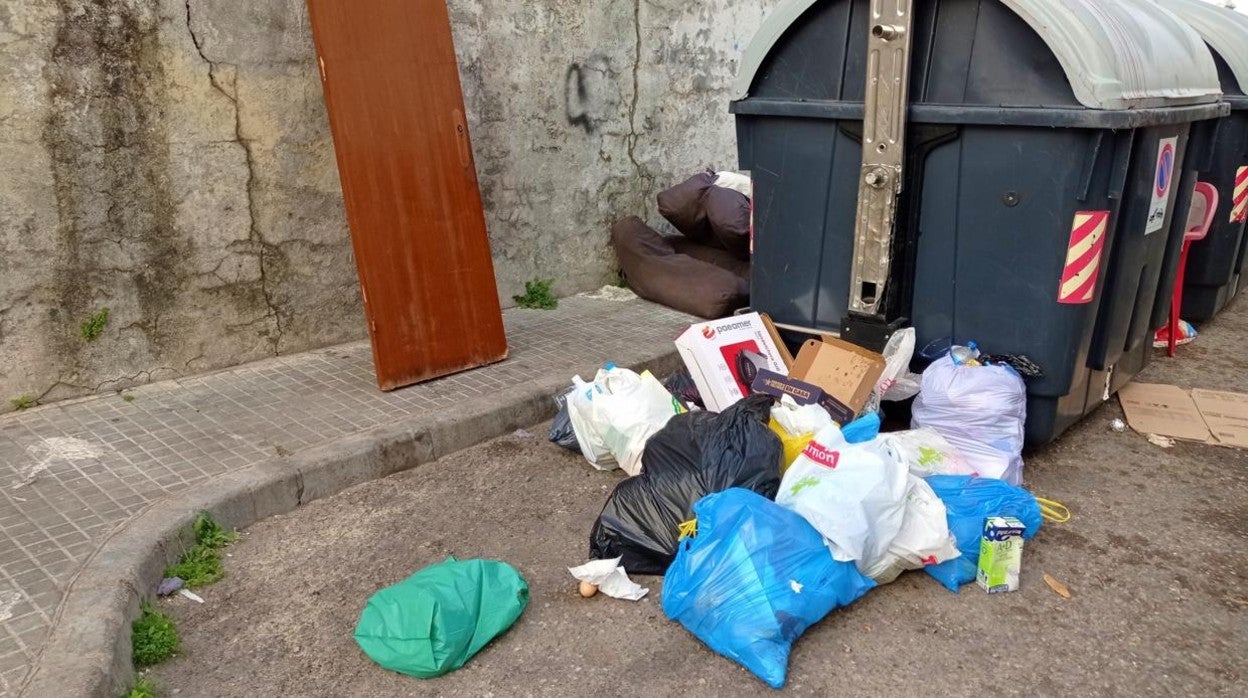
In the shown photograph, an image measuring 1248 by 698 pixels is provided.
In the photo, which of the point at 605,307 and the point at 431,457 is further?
the point at 605,307

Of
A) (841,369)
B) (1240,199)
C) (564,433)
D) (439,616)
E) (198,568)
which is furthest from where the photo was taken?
(1240,199)

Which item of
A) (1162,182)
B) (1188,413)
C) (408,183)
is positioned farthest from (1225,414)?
(408,183)

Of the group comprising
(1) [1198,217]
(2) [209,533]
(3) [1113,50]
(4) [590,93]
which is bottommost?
(2) [209,533]

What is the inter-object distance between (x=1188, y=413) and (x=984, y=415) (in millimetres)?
1686

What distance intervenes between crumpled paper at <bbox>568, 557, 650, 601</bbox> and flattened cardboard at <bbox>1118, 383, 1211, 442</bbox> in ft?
Answer: 9.07

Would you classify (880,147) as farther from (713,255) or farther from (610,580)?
(713,255)

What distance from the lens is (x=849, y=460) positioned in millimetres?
2863

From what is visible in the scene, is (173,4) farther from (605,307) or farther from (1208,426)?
(1208,426)

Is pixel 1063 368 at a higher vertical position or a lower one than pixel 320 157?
lower

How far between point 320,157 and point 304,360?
1051 millimetres

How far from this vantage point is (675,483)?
306 cm

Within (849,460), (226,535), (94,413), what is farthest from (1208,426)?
(94,413)

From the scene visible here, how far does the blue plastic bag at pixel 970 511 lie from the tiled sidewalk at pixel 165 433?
2.08 meters

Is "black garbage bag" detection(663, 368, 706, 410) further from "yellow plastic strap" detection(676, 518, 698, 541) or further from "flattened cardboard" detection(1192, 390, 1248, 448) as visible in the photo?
"flattened cardboard" detection(1192, 390, 1248, 448)
